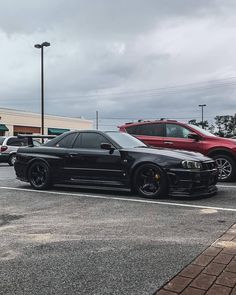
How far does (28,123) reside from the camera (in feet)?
162

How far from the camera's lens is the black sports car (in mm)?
7938

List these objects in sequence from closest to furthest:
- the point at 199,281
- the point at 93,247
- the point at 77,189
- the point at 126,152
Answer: the point at 199,281 < the point at 93,247 < the point at 126,152 < the point at 77,189

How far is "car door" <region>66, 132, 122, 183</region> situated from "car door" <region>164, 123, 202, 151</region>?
315 centimetres

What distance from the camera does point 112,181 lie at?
28.3 feet

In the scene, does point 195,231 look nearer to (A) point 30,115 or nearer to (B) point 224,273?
(B) point 224,273

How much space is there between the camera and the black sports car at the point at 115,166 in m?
7.94

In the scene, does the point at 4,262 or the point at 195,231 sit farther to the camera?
the point at 195,231

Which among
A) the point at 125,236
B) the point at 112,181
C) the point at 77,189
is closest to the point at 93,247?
the point at 125,236

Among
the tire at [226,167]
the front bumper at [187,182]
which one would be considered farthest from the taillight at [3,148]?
the front bumper at [187,182]

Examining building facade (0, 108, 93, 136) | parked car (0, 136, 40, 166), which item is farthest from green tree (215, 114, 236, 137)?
parked car (0, 136, 40, 166)

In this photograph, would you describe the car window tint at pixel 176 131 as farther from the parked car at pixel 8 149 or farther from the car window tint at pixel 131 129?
the parked car at pixel 8 149

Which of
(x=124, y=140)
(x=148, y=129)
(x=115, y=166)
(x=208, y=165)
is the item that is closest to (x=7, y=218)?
(x=115, y=166)

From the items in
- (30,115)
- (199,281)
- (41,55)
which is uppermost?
(41,55)

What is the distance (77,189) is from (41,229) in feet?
12.8
